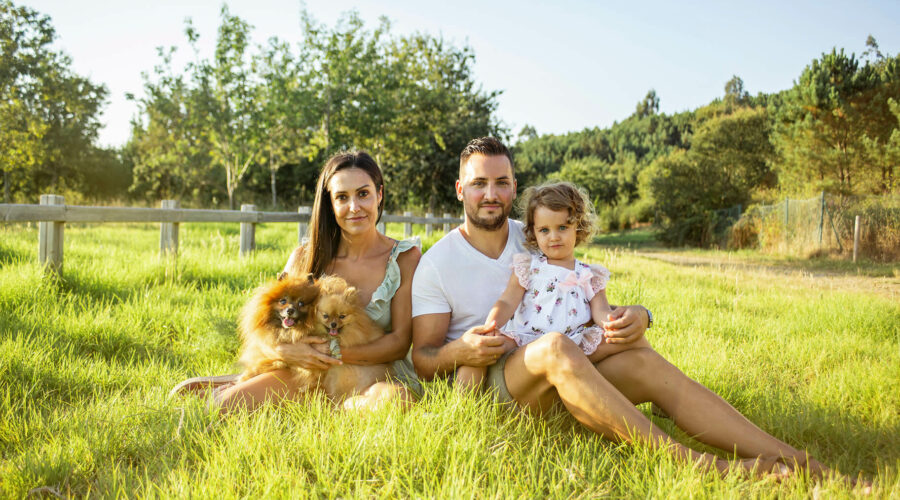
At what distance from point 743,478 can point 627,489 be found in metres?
0.44

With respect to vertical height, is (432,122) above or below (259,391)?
above

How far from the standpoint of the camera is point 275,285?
2.61m

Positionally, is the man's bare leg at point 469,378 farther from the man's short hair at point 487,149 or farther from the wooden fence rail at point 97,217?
the wooden fence rail at point 97,217

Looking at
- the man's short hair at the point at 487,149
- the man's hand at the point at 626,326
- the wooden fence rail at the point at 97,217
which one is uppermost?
the man's short hair at the point at 487,149

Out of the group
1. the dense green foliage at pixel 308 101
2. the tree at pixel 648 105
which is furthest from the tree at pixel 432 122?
the tree at pixel 648 105

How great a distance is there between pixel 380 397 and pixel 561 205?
1.38 m

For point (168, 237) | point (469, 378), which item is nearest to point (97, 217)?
point (168, 237)

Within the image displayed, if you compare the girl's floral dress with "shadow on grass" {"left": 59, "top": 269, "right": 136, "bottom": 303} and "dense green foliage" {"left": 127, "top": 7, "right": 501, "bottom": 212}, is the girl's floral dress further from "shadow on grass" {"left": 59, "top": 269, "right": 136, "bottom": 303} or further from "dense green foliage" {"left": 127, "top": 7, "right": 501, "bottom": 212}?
"dense green foliage" {"left": 127, "top": 7, "right": 501, "bottom": 212}

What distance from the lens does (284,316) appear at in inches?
101

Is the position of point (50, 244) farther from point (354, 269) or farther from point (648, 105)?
point (648, 105)

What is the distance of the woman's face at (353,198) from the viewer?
297 cm

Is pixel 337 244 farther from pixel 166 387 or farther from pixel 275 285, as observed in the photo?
pixel 166 387

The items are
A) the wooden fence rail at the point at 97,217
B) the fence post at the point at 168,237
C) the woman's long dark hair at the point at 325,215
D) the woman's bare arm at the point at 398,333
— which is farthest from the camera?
the fence post at the point at 168,237

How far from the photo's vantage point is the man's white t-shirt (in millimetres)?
2867
